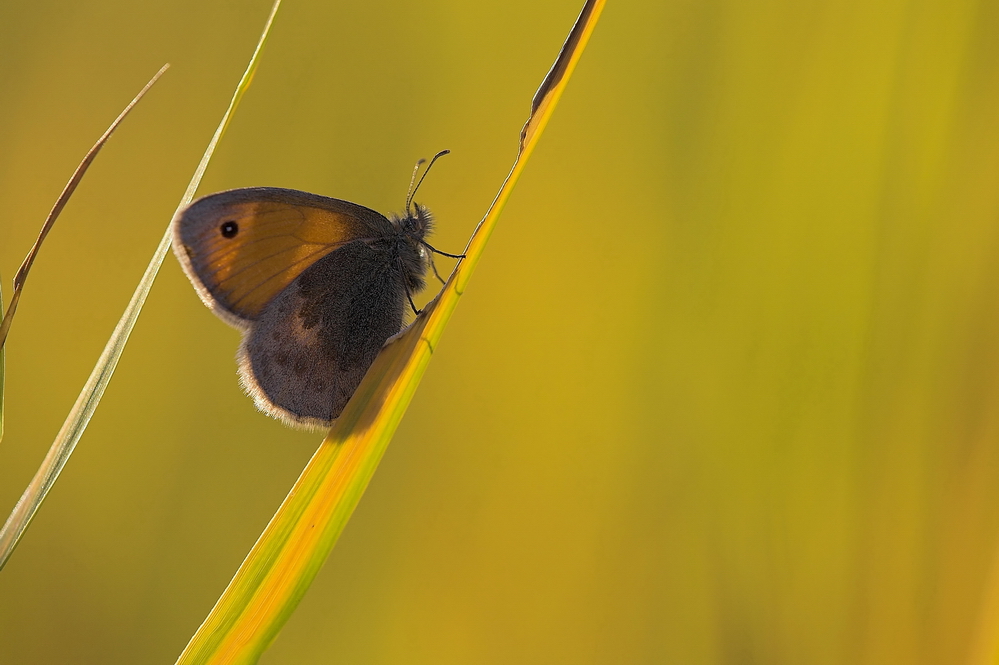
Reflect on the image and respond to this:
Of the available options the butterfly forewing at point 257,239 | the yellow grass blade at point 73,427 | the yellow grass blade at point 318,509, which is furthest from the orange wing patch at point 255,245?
the yellow grass blade at point 318,509

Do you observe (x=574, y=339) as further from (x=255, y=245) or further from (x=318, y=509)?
(x=318, y=509)

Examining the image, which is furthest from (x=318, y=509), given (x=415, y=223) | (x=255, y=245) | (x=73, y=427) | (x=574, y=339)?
(x=574, y=339)

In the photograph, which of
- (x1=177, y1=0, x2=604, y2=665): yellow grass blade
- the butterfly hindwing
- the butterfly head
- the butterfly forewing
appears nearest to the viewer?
(x1=177, y1=0, x2=604, y2=665): yellow grass blade

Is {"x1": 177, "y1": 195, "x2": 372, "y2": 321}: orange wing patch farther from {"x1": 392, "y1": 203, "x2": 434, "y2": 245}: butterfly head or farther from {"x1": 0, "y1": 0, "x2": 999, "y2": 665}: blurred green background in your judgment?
{"x1": 0, "y1": 0, "x2": 999, "y2": 665}: blurred green background

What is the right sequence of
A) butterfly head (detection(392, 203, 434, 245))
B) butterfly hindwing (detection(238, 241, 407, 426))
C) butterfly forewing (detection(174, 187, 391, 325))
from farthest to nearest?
1. butterfly head (detection(392, 203, 434, 245))
2. butterfly hindwing (detection(238, 241, 407, 426))
3. butterfly forewing (detection(174, 187, 391, 325))

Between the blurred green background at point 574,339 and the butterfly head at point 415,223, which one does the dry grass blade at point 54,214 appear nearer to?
the butterfly head at point 415,223

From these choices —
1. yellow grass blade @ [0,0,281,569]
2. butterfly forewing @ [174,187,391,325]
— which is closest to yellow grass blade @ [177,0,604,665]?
yellow grass blade @ [0,0,281,569]

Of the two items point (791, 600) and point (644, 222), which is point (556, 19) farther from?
point (791, 600)
